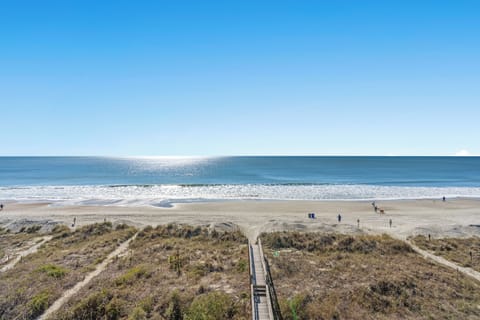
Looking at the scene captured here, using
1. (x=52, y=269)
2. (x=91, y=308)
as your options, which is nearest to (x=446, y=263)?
(x=91, y=308)

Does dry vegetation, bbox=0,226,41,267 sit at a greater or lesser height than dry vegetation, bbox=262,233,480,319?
lesser

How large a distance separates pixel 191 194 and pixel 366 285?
149 feet

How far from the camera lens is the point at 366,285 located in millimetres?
13703

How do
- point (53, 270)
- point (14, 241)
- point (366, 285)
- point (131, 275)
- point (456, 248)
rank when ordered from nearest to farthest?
point (366, 285) < point (131, 275) < point (53, 270) < point (456, 248) < point (14, 241)

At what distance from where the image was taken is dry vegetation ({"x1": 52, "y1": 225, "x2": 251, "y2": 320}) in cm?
1127

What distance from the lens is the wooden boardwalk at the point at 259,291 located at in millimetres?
10990

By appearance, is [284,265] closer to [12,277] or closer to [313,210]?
[12,277]

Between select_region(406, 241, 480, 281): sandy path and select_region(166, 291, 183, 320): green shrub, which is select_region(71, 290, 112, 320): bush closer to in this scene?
select_region(166, 291, 183, 320): green shrub


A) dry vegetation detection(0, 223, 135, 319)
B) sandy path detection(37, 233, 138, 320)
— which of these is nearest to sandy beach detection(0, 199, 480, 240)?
dry vegetation detection(0, 223, 135, 319)

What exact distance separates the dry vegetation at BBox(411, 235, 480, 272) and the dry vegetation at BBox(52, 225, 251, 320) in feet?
50.2

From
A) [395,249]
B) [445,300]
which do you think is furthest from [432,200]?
[445,300]

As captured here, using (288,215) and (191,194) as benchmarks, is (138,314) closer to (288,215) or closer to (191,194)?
(288,215)

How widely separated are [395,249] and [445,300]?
7990 mm

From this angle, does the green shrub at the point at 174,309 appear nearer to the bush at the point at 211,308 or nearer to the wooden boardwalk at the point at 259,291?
the bush at the point at 211,308
